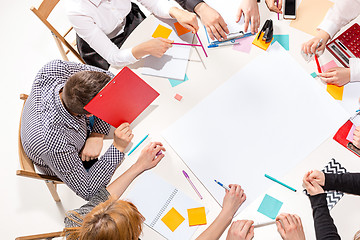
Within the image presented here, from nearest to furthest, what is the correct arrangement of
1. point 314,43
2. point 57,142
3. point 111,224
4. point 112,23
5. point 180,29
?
1. point 111,224
2. point 57,142
3. point 314,43
4. point 180,29
5. point 112,23

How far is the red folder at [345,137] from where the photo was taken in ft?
4.03

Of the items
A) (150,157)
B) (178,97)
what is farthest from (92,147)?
(178,97)

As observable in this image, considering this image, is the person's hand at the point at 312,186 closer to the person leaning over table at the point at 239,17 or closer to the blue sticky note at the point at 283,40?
the blue sticky note at the point at 283,40

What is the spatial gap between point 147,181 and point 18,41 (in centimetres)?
178

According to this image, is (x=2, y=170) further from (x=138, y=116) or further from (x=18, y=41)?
(x=138, y=116)

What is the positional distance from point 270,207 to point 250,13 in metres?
0.81

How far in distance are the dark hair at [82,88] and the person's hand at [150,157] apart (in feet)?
0.95

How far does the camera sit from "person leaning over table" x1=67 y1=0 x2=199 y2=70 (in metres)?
1.38

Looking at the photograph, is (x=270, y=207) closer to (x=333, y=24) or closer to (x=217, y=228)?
(x=217, y=228)

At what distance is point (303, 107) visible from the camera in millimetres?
1303

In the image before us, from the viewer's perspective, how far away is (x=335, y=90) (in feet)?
4.33

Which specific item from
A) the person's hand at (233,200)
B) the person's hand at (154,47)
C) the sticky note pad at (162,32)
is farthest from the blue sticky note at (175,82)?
the person's hand at (233,200)

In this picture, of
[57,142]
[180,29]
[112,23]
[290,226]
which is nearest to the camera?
[290,226]

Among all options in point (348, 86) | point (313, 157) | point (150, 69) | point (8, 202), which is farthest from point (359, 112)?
point (8, 202)
